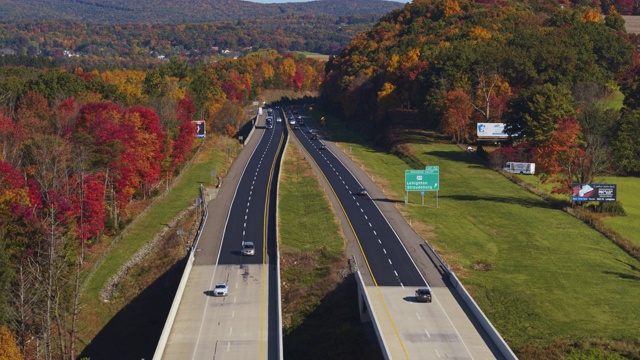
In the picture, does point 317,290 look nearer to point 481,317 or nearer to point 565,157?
point 481,317

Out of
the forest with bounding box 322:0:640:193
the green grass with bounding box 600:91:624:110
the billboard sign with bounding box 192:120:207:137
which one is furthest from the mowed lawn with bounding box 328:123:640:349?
the green grass with bounding box 600:91:624:110

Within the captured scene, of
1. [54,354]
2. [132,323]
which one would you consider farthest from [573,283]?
[54,354]

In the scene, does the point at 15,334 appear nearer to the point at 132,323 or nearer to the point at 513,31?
the point at 132,323

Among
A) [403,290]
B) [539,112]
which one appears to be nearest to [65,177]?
[403,290]

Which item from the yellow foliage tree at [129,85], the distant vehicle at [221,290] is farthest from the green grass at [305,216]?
the yellow foliage tree at [129,85]

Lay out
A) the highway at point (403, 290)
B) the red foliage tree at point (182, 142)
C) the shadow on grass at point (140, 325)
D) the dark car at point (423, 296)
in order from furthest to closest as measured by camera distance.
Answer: the red foliage tree at point (182, 142), the shadow on grass at point (140, 325), the dark car at point (423, 296), the highway at point (403, 290)

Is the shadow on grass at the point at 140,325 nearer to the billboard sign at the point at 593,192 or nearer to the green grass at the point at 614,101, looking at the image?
the billboard sign at the point at 593,192

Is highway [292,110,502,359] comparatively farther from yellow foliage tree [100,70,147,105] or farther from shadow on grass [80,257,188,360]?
→ yellow foliage tree [100,70,147,105]
